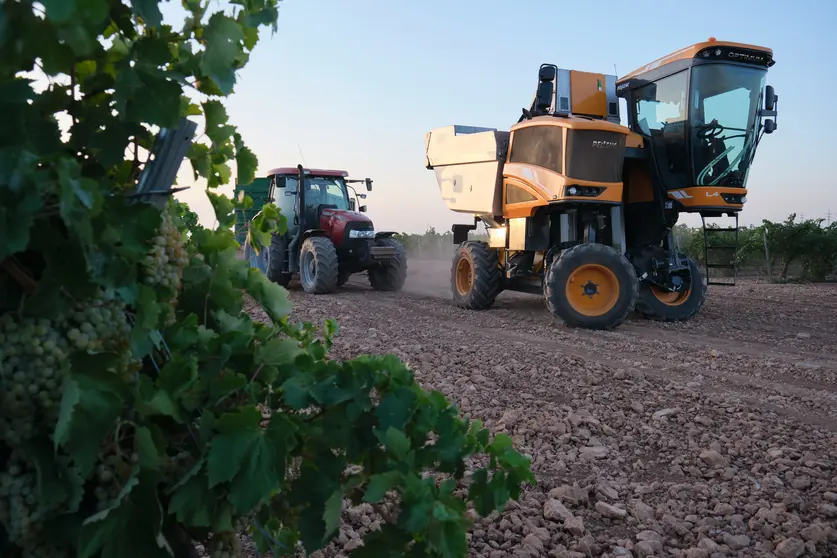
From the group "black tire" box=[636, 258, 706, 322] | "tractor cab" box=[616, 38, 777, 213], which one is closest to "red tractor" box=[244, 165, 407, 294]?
"black tire" box=[636, 258, 706, 322]

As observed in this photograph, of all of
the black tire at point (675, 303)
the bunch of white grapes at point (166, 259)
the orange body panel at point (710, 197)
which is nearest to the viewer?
the bunch of white grapes at point (166, 259)

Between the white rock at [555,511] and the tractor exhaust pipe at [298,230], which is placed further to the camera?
the tractor exhaust pipe at [298,230]

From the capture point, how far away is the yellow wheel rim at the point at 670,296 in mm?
9328

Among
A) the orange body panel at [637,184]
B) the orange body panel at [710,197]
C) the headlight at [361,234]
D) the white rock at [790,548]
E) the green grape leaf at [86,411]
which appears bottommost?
the white rock at [790,548]

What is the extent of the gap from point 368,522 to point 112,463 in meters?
1.64

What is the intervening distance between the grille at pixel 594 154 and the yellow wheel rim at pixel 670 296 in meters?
1.80

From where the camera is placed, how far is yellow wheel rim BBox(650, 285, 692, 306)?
367 inches

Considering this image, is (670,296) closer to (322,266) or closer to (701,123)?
(701,123)

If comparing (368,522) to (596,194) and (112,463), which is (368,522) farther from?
(596,194)

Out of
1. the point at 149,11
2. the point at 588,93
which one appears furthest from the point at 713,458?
the point at 588,93

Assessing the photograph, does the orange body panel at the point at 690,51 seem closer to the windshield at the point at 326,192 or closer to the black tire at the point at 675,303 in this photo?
the black tire at the point at 675,303

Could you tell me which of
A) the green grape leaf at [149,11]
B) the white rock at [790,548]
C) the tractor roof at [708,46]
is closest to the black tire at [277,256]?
the tractor roof at [708,46]

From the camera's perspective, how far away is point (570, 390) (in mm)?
4941

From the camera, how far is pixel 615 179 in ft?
28.3
